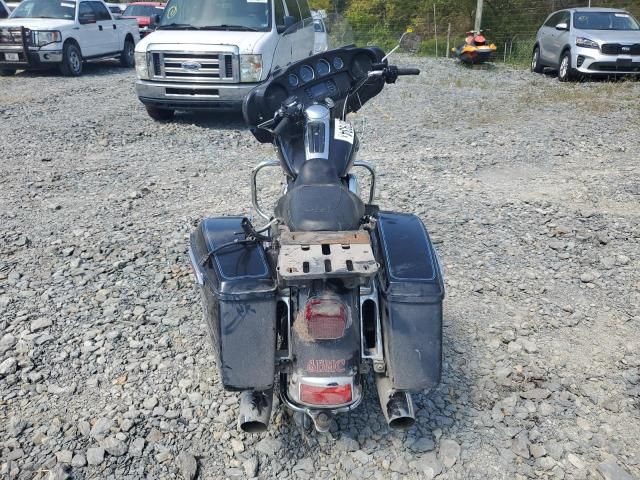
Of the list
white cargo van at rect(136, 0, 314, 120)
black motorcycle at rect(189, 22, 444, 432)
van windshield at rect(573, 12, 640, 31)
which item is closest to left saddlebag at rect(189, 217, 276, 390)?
black motorcycle at rect(189, 22, 444, 432)

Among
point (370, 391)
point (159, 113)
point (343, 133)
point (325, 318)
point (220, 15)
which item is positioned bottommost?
point (370, 391)

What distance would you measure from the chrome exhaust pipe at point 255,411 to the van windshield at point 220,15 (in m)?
7.46

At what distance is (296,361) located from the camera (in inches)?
91.1

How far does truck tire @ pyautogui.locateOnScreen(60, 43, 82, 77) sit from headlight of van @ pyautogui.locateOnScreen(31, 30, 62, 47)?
0.29 m

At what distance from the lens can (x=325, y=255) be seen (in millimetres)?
2148

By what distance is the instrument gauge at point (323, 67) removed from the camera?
12.2ft

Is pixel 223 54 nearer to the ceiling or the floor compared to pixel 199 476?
nearer to the ceiling

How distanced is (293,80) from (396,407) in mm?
2044

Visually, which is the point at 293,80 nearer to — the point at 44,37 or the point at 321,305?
the point at 321,305

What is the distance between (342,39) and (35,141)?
11906mm

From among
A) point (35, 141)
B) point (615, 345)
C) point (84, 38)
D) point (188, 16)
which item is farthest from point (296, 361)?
point (84, 38)

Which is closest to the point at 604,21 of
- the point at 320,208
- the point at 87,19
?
the point at 87,19

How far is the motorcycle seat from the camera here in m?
2.43

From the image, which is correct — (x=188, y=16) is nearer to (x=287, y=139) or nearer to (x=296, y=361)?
(x=287, y=139)
